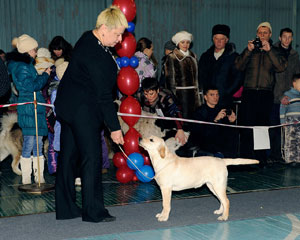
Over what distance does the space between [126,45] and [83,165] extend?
207 cm

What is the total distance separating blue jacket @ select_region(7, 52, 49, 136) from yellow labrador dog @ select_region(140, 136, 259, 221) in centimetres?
186

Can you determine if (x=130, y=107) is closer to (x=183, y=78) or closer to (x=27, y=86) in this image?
(x=27, y=86)

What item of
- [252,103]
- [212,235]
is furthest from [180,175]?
[252,103]

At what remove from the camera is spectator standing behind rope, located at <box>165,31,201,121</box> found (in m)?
6.55

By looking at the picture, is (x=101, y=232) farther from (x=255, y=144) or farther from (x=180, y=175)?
(x=255, y=144)

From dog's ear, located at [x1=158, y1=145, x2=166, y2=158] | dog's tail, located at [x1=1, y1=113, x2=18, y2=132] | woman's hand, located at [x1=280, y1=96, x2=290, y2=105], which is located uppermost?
woman's hand, located at [x1=280, y1=96, x2=290, y2=105]

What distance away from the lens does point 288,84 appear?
696 cm

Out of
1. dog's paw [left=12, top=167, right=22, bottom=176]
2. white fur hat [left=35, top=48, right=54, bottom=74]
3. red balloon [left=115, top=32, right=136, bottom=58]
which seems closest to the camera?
red balloon [left=115, top=32, right=136, bottom=58]

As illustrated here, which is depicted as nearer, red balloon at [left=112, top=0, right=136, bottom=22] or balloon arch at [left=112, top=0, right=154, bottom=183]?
red balloon at [left=112, top=0, right=136, bottom=22]

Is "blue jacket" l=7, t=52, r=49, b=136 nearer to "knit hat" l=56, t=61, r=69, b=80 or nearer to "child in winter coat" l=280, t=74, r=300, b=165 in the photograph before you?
"knit hat" l=56, t=61, r=69, b=80

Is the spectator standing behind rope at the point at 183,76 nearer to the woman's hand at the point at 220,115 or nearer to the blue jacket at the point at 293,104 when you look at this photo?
the woman's hand at the point at 220,115

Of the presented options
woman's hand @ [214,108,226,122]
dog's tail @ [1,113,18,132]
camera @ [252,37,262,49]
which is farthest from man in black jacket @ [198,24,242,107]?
dog's tail @ [1,113,18,132]

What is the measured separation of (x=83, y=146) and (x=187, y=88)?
3.18 m

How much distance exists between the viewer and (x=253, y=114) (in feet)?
21.1
